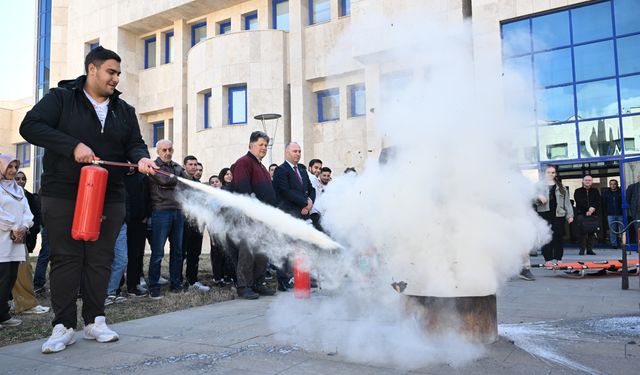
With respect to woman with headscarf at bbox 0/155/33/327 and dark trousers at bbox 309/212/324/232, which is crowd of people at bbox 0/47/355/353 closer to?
woman with headscarf at bbox 0/155/33/327

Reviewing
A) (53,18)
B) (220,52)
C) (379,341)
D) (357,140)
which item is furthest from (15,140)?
(379,341)

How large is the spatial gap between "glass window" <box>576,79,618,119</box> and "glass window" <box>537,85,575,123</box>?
236 mm

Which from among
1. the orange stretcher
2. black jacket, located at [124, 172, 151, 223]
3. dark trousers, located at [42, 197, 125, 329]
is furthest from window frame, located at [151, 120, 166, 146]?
dark trousers, located at [42, 197, 125, 329]

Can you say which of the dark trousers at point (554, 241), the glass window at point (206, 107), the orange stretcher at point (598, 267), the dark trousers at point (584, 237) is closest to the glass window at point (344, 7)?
the glass window at point (206, 107)

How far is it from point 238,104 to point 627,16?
14.5m

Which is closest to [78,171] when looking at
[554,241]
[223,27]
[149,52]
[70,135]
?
[70,135]

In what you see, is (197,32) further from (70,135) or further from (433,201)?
(433,201)

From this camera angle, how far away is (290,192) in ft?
22.7

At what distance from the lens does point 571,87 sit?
14.2m

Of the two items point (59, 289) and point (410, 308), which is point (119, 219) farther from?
point (410, 308)

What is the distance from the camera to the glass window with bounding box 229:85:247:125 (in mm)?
20984

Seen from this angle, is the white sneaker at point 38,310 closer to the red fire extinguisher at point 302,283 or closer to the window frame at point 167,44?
the red fire extinguisher at point 302,283

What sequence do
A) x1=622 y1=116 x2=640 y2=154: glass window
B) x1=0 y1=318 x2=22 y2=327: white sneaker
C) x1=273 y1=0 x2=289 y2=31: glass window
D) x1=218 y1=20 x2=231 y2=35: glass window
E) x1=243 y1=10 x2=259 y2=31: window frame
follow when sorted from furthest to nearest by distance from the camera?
1. x1=218 y1=20 x2=231 y2=35: glass window
2. x1=243 y1=10 x2=259 y2=31: window frame
3. x1=273 y1=0 x2=289 y2=31: glass window
4. x1=622 y1=116 x2=640 y2=154: glass window
5. x1=0 y1=318 x2=22 y2=327: white sneaker

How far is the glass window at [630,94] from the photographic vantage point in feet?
43.8
